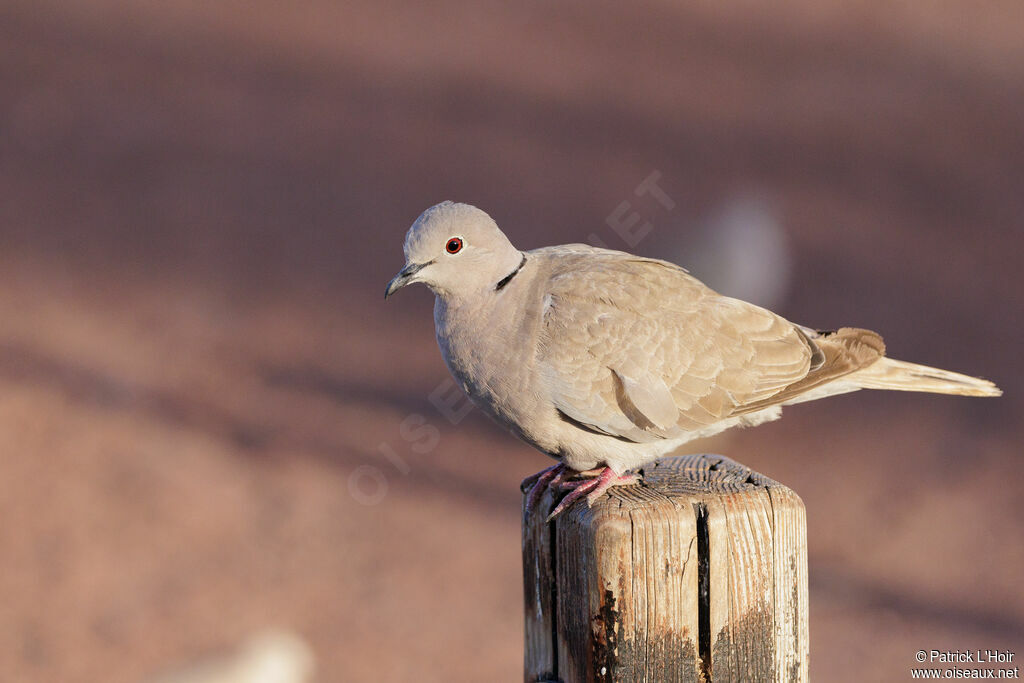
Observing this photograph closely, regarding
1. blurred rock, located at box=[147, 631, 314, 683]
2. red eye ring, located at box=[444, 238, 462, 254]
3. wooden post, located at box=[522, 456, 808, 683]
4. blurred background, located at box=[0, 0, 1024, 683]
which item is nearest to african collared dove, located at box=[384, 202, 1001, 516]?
red eye ring, located at box=[444, 238, 462, 254]

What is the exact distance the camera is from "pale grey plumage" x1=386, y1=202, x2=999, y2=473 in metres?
3.50

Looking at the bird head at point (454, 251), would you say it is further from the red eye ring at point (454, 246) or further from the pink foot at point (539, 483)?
the pink foot at point (539, 483)

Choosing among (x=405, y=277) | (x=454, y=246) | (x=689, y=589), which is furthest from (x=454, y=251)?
(x=689, y=589)

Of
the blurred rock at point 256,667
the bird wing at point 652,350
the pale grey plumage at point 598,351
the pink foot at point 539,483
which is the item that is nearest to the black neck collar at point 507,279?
the pale grey plumage at point 598,351

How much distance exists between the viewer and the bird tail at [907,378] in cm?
378

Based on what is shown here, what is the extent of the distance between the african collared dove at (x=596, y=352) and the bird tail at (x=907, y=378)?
1 cm

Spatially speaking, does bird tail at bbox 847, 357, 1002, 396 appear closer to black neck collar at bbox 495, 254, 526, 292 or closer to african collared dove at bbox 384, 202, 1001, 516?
african collared dove at bbox 384, 202, 1001, 516

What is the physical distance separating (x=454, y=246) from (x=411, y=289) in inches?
305

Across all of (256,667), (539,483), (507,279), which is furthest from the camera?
(256,667)

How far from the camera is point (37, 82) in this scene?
1416 cm

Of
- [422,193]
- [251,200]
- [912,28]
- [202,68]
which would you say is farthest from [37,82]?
[912,28]

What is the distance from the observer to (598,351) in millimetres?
3543

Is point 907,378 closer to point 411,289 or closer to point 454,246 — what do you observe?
point 454,246

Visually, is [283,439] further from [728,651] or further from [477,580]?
[728,651]
